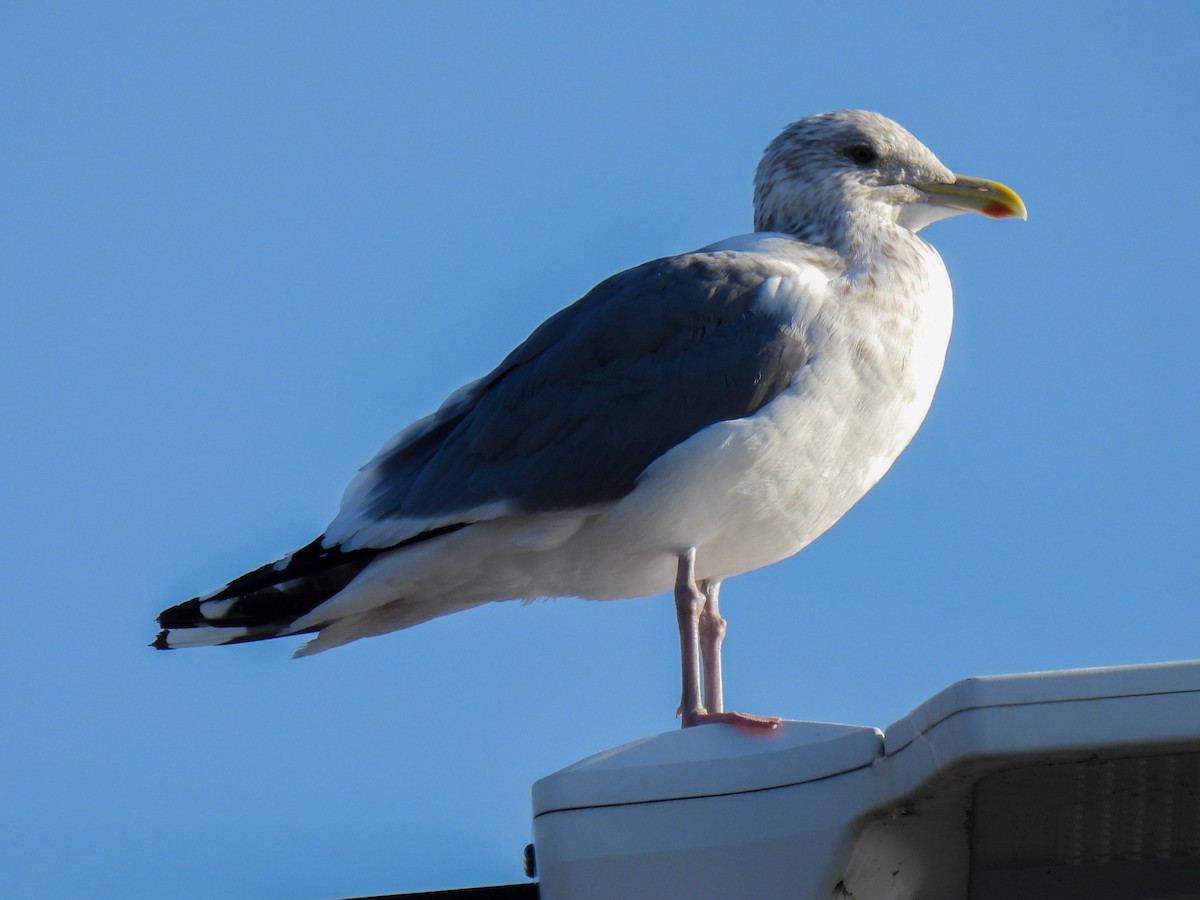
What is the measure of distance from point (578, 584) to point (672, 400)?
63cm

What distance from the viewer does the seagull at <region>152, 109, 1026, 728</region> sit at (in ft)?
14.7

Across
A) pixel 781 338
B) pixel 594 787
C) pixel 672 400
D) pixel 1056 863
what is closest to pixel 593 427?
pixel 672 400

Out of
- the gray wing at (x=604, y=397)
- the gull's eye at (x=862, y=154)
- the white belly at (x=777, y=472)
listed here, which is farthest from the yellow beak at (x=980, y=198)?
the gray wing at (x=604, y=397)

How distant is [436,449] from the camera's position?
5.02 metres

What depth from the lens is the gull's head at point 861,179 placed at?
5.35 metres

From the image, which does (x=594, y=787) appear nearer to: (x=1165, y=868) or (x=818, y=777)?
(x=818, y=777)

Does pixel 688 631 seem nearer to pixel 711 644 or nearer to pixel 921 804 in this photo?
pixel 711 644

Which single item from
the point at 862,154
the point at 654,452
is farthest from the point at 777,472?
the point at 862,154

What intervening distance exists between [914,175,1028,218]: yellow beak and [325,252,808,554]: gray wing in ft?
3.19

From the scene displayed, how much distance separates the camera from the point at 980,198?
548cm

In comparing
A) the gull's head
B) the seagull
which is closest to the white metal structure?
the seagull

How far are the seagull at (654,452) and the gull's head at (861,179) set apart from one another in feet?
0.55

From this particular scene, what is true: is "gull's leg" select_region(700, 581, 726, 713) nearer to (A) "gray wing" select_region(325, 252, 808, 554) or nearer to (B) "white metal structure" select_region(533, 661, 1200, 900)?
(A) "gray wing" select_region(325, 252, 808, 554)

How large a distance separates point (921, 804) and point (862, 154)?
11.0 feet
